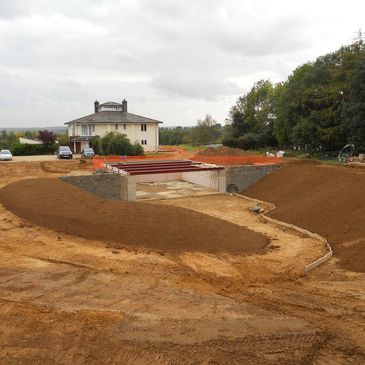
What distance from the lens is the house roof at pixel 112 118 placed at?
1969 inches

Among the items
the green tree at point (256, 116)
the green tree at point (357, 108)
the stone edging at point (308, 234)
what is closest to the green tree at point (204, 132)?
the green tree at point (256, 116)

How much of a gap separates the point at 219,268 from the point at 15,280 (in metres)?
5.97

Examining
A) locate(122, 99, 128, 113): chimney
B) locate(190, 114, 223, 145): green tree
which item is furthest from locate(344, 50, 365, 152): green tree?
locate(190, 114, 223, 145): green tree

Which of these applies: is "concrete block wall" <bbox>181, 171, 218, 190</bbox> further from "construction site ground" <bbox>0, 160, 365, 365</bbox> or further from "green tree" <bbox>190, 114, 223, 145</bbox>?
"green tree" <bbox>190, 114, 223, 145</bbox>

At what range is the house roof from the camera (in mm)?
50000

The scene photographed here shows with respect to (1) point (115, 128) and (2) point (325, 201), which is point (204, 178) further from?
(1) point (115, 128)

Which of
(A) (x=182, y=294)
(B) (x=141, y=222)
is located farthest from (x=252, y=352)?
(B) (x=141, y=222)

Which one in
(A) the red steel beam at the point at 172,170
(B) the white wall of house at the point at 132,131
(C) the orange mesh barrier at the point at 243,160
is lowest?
(A) the red steel beam at the point at 172,170

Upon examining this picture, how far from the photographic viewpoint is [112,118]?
2010 inches

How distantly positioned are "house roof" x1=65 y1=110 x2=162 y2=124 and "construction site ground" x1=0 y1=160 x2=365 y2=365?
34.9 m

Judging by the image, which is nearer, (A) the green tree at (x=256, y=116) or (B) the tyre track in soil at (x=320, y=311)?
(B) the tyre track in soil at (x=320, y=311)

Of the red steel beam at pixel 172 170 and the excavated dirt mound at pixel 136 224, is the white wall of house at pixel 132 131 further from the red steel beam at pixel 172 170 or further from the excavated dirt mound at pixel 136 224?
the excavated dirt mound at pixel 136 224

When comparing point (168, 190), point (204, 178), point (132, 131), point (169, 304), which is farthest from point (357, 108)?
point (169, 304)

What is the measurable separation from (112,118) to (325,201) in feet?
116
